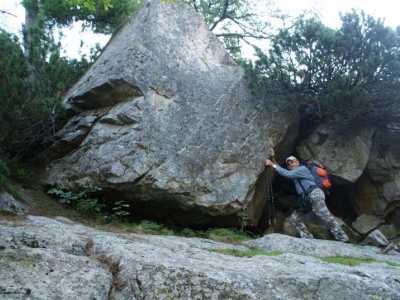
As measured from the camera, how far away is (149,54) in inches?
422

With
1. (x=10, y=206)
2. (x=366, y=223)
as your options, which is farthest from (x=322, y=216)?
(x=10, y=206)

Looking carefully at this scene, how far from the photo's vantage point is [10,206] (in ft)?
26.1

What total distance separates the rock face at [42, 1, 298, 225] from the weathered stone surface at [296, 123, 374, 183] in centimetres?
89

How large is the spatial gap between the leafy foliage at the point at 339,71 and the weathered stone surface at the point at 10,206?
705 cm

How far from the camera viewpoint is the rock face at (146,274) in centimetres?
411

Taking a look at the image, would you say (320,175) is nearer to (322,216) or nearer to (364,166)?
(322,216)

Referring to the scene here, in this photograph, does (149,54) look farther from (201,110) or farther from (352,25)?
(352,25)

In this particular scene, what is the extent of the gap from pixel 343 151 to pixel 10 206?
30.4 feet

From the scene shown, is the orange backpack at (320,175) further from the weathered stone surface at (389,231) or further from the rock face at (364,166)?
the weathered stone surface at (389,231)

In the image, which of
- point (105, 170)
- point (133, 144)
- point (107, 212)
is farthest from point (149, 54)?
point (107, 212)

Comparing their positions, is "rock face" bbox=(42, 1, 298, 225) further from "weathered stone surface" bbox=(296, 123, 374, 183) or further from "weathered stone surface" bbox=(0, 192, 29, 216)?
"weathered stone surface" bbox=(0, 192, 29, 216)

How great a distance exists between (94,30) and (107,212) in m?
8.70

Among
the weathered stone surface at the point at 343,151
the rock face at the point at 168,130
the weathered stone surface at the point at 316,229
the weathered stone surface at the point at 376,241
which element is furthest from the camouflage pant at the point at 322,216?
the weathered stone surface at the point at 343,151

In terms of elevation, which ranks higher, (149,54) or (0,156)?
(149,54)
